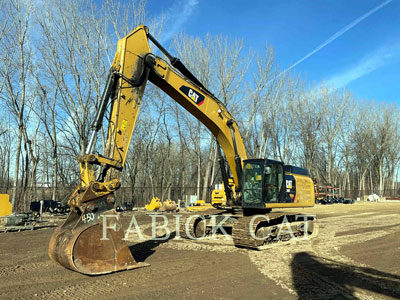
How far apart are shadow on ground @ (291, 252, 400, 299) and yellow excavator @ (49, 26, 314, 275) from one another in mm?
2002

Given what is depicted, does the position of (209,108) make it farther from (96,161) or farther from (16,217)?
(16,217)

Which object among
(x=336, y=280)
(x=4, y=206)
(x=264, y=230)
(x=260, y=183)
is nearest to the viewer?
(x=336, y=280)

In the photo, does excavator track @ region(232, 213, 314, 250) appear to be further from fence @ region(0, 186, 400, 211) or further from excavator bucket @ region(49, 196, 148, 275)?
fence @ region(0, 186, 400, 211)

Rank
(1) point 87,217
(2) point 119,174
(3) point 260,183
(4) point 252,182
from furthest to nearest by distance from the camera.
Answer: (4) point 252,182 → (3) point 260,183 → (2) point 119,174 → (1) point 87,217

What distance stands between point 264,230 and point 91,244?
5.15 m

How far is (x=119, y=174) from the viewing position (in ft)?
19.9

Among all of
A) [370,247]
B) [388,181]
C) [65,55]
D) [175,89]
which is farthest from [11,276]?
[388,181]

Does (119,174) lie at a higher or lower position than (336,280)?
higher

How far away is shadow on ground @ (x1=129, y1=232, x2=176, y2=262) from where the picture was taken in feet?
24.2

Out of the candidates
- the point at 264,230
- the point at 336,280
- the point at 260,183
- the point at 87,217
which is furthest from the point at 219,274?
the point at 260,183

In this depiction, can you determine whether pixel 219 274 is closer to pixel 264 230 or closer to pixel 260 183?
pixel 264 230

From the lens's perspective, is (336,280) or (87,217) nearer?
(87,217)

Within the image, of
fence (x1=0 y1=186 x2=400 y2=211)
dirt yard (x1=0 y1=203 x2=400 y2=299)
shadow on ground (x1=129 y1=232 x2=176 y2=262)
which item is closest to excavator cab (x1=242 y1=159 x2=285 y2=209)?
dirt yard (x1=0 y1=203 x2=400 y2=299)

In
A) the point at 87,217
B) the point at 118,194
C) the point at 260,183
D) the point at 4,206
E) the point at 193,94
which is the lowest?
the point at 4,206
